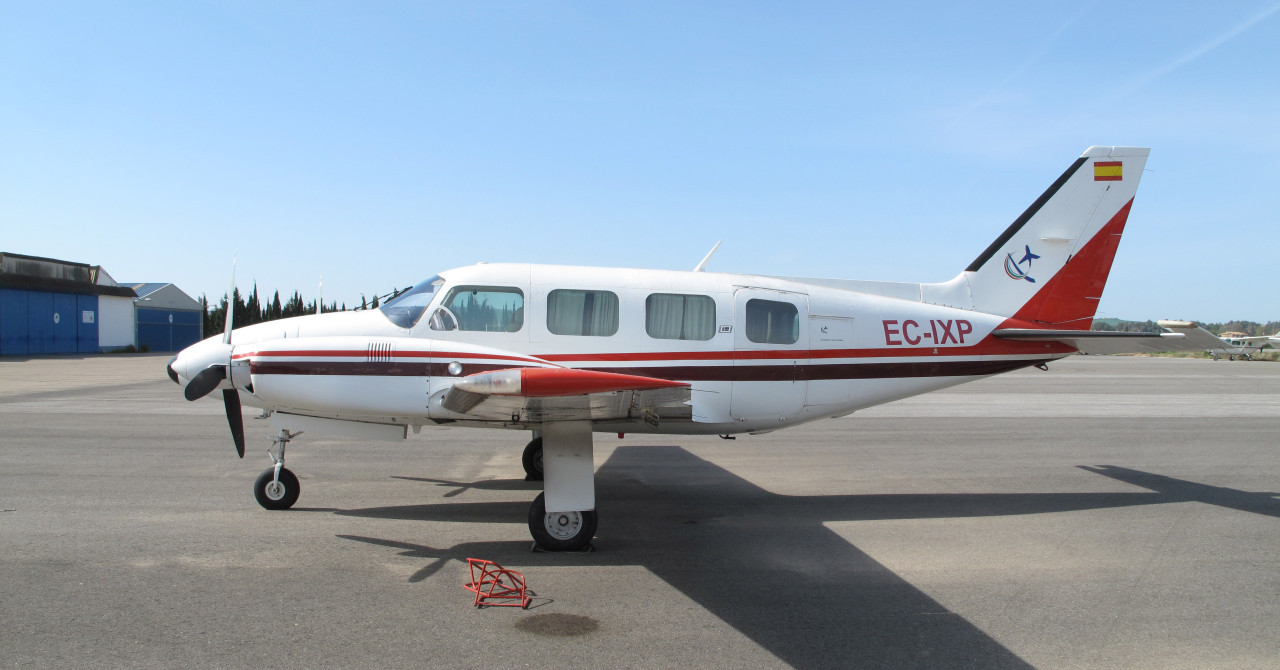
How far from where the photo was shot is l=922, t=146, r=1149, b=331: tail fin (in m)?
9.18

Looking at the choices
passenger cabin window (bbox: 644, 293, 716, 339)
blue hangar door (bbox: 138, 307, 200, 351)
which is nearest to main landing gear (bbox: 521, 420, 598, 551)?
passenger cabin window (bbox: 644, 293, 716, 339)

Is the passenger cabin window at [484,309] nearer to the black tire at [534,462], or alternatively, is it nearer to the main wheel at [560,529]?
the main wheel at [560,529]

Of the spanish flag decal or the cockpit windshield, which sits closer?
the cockpit windshield

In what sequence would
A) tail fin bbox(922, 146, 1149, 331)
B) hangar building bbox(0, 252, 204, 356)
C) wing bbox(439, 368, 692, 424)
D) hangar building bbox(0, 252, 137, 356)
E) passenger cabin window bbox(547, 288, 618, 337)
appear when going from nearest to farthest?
wing bbox(439, 368, 692, 424) < passenger cabin window bbox(547, 288, 618, 337) < tail fin bbox(922, 146, 1149, 331) < hangar building bbox(0, 252, 137, 356) < hangar building bbox(0, 252, 204, 356)

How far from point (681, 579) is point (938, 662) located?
2.10 m

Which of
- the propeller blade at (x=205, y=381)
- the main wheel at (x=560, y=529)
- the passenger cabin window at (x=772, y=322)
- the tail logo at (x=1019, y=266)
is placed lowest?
the main wheel at (x=560, y=529)

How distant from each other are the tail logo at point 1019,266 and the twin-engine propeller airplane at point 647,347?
0.02 m

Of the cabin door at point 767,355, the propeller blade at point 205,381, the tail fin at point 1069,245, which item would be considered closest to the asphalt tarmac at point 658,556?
the cabin door at point 767,355

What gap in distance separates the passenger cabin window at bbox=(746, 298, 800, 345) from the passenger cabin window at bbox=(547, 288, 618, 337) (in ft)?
5.08

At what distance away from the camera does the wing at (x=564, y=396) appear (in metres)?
5.15

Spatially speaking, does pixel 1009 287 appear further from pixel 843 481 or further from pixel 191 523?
pixel 191 523

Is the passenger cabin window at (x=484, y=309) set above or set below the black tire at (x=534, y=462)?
above

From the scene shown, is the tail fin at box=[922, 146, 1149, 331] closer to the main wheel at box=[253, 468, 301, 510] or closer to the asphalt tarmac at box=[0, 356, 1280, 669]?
the asphalt tarmac at box=[0, 356, 1280, 669]

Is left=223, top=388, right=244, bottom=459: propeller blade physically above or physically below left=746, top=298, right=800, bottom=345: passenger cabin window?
below
